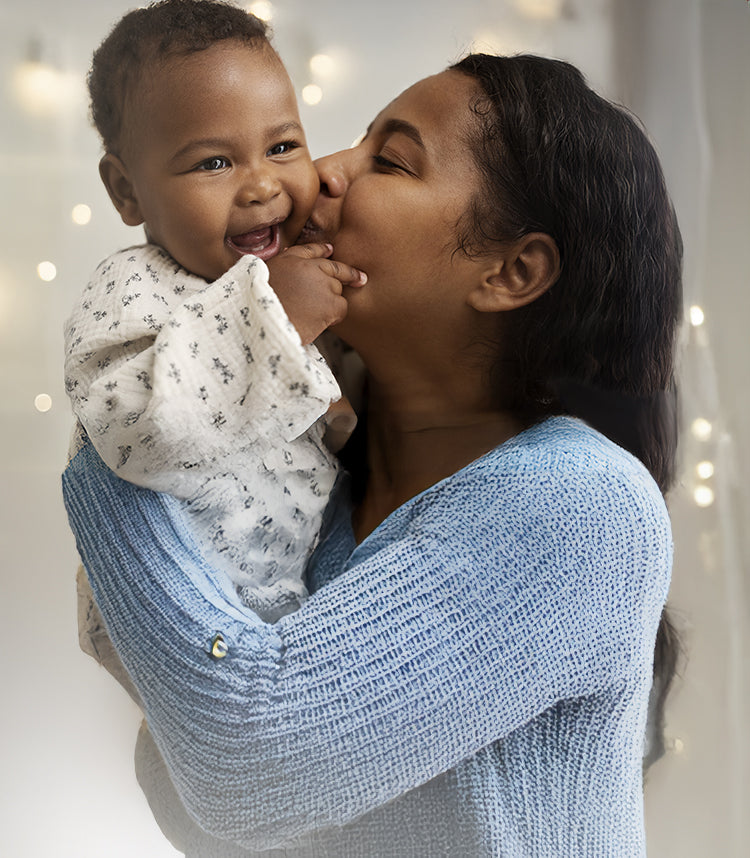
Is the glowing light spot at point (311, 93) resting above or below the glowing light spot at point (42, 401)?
above

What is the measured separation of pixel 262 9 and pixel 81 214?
0.37 meters

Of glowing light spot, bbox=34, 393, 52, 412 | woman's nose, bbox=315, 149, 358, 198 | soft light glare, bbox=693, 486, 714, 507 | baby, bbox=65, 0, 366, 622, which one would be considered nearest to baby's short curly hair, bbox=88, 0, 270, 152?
baby, bbox=65, 0, 366, 622

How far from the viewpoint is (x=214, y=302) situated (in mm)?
748

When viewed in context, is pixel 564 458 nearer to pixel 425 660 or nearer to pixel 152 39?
pixel 425 660

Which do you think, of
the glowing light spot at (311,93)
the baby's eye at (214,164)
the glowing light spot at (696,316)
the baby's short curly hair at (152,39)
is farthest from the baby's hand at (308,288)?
the glowing light spot at (696,316)

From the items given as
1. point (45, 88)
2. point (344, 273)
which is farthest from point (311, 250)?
point (45, 88)

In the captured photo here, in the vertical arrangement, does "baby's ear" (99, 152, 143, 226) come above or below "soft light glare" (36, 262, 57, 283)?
above

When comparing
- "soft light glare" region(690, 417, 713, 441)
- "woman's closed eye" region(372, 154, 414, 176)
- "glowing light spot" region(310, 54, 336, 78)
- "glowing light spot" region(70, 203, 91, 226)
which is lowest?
"soft light glare" region(690, 417, 713, 441)

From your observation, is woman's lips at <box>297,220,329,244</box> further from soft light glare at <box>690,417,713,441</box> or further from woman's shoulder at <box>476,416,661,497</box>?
soft light glare at <box>690,417,713,441</box>

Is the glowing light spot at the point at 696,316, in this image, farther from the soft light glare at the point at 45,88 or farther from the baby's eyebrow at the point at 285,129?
the soft light glare at the point at 45,88

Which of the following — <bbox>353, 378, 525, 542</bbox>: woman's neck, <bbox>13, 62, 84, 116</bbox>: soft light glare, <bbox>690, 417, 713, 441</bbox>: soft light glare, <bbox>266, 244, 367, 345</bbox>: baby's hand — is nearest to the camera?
<bbox>266, 244, 367, 345</bbox>: baby's hand

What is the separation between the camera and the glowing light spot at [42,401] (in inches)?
46.2

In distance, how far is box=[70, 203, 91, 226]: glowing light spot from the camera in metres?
1.16

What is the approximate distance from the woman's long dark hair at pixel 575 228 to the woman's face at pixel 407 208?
22mm
